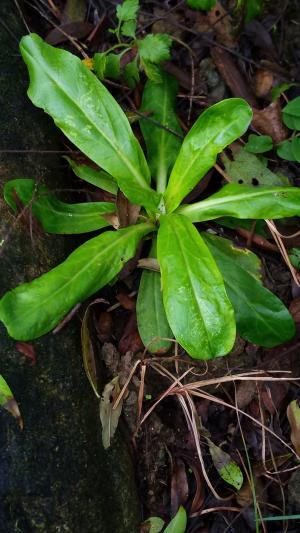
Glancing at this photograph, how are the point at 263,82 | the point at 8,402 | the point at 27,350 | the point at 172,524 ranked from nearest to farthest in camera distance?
the point at 8,402 → the point at 27,350 → the point at 172,524 → the point at 263,82

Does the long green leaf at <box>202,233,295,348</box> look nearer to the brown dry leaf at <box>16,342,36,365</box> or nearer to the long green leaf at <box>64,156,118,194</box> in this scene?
the long green leaf at <box>64,156,118,194</box>

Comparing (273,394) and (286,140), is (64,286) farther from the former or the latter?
(286,140)

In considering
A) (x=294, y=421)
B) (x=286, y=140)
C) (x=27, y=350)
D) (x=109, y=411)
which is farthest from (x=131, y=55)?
(x=294, y=421)

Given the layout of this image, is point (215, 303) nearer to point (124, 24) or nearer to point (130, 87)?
point (130, 87)

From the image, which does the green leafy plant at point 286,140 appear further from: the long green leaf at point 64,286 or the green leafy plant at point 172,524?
the green leafy plant at point 172,524

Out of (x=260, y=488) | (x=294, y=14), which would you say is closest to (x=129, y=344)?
(x=260, y=488)

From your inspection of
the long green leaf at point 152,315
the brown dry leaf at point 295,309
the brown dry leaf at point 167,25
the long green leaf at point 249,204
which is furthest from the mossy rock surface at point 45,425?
the brown dry leaf at point 295,309

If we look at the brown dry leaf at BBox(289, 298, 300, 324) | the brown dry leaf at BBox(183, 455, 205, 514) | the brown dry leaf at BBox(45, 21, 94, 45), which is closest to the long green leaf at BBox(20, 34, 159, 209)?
the brown dry leaf at BBox(45, 21, 94, 45)
